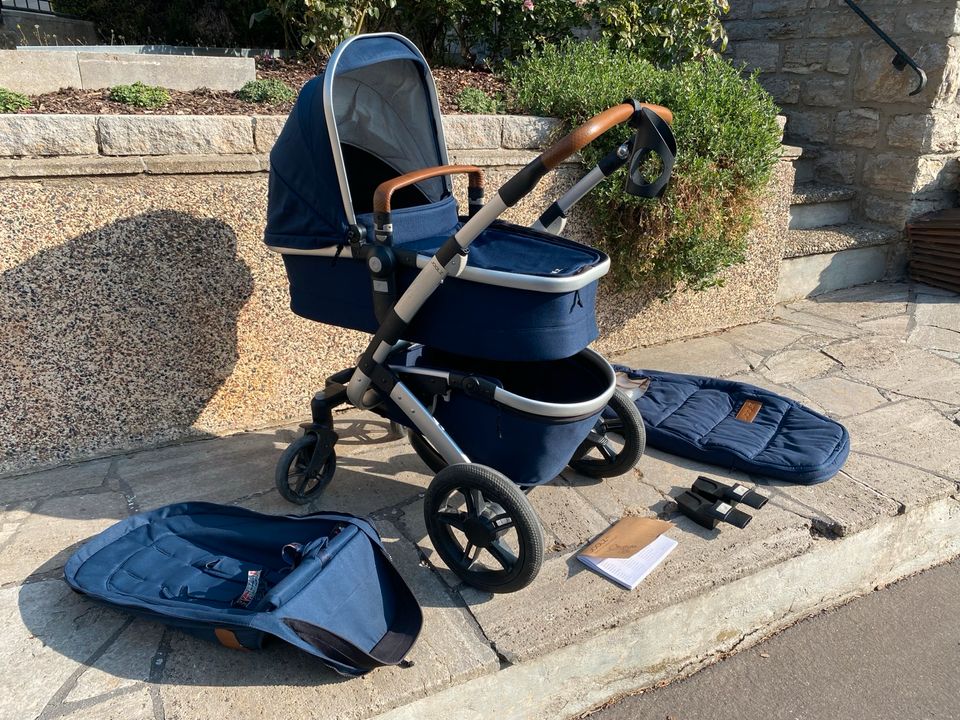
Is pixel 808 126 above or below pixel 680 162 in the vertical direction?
below

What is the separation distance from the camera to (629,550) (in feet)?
8.13

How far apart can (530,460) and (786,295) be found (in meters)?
3.58

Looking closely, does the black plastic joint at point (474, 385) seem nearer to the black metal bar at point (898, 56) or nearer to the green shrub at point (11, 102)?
the green shrub at point (11, 102)

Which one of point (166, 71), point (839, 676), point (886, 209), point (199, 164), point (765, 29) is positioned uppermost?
point (765, 29)

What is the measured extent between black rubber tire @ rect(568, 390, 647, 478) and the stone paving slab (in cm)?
7

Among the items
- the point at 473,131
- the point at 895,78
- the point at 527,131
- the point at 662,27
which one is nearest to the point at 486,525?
the point at 473,131

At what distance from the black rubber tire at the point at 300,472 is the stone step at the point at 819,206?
4.14m

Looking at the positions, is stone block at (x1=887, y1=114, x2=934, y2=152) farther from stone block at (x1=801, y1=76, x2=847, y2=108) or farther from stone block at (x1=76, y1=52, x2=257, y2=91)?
stone block at (x1=76, y1=52, x2=257, y2=91)

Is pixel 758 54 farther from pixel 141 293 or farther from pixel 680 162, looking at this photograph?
pixel 141 293

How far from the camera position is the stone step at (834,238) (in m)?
5.12

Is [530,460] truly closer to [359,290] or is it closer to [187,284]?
[359,290]

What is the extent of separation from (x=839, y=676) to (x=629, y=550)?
74 cm

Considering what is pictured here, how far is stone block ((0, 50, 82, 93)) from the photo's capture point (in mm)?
3449

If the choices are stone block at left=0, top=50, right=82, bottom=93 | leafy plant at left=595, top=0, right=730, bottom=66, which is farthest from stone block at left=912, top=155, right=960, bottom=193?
stone block at left=0, top=50, right=82, bottom=93
